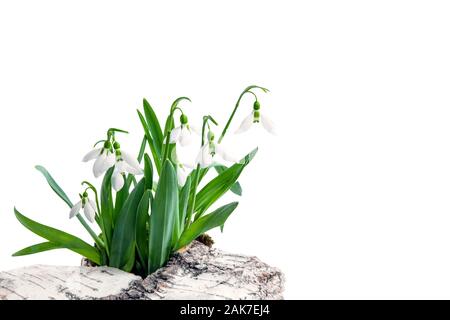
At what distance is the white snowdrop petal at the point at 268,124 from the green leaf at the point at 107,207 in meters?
0.64

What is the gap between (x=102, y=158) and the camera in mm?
3299

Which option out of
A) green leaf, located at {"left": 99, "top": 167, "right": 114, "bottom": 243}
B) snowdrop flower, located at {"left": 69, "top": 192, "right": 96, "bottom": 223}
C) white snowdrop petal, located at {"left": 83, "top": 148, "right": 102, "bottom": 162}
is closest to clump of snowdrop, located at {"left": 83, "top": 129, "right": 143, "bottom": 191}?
white snowdrop petal, located at {"left": 83, "top": 148, "right": 102, "bottom": 162}

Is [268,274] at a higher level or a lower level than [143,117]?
lower

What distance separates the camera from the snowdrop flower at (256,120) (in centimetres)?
339

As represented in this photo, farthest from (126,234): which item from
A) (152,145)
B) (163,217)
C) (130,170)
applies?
(152,145)

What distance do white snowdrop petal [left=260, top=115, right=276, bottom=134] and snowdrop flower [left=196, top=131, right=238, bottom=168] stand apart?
19cm

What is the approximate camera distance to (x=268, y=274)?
3545 mm

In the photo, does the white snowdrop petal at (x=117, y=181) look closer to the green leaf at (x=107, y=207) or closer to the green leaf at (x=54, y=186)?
the green leaf at (x=107, y=207)

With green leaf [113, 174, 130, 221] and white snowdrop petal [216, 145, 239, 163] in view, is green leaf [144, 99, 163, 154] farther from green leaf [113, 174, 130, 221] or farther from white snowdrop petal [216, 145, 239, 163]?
white snowdrop petal [216, 145, 239, 163]

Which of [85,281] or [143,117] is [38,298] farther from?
[143,117]

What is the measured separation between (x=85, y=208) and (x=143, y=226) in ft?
0.81

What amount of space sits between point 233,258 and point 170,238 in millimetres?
303
